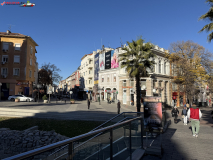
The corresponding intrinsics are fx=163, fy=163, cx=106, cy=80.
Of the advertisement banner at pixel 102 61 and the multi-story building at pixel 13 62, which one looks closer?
the multi-story building at pixel 13 62

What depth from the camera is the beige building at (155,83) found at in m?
33.9

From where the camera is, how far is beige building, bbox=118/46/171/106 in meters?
33.9

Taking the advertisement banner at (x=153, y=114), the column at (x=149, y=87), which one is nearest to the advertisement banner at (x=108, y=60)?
the column at (x=149, y=87)

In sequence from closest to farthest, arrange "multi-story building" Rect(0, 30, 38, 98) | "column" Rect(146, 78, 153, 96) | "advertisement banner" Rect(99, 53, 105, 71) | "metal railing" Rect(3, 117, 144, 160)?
"metal railing" Rect(3, 117, 144, 160) → "column" Rect(146, 78, 153, 96) → "multi-story building" Rect(0, 30, 38, 98) → "advertisement banner" Rect(99, 53, 105, 71)

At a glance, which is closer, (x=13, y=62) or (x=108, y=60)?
(x=13, y=62)

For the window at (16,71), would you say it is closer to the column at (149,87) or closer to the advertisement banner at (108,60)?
the advertisement banner at (108,60)

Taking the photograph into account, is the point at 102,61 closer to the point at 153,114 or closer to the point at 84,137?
the point at 153,114

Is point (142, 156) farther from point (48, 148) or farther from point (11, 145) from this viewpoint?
point (11, 145)

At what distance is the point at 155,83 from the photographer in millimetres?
35344

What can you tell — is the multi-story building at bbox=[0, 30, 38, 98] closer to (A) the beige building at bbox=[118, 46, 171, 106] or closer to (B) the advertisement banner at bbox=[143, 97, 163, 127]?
(A) the beige building at bbox=[118, 46, 171, 106]

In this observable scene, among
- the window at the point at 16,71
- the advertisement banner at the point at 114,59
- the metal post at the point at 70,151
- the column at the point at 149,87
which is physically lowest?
the metal post at the point at 70,151

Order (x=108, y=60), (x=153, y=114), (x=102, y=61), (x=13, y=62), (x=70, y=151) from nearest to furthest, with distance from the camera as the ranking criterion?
(x=70, y=151) → (x=153, y=114) → (x=13, y=62) → (x=108, y=60) → (x=102, y=61)

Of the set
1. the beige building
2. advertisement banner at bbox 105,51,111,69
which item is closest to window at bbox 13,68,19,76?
advertisement banner at bbox 105,51,111,69

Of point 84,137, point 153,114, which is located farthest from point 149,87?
point 84,137
